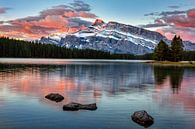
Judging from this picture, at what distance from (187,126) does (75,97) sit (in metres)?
19.1

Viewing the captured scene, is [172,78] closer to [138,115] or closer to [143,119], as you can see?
[138,115]

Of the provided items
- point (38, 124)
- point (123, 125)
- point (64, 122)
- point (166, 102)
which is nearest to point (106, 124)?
point (123, 125)

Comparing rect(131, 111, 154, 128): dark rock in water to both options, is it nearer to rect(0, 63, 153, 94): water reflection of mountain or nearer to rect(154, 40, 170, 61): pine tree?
rect(0, 63, 153, 94): water reflection of mountain

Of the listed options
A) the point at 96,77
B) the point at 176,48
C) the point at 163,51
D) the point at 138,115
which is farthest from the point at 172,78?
the point at 163,51

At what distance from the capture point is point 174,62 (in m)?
175

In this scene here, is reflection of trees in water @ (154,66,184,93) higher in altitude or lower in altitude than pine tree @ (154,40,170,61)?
lower

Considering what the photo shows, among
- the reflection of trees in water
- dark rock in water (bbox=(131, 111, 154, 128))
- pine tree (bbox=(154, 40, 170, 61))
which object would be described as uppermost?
pine tree (bbox=(154, 40, 170, 61))

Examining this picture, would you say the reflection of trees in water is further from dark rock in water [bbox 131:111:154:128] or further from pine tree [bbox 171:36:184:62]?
pine tree [bbox 171:36:184:62]

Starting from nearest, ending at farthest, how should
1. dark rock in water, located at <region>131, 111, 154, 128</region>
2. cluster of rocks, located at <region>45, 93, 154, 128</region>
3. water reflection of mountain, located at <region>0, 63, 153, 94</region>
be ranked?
dark rock in water, located at <region>131, 111, 154, 128</region>
cluster of rocks, located at <region>45, 93, 154, 128</region>
water reflection of mountain, located at <region>0, 63, 153, 94</region>

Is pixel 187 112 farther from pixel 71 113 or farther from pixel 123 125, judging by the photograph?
pixel 71 113

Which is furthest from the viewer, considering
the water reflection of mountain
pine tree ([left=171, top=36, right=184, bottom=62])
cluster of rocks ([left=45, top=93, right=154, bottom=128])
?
pine tree ([left=171, top=36, right=184, bottom=62])

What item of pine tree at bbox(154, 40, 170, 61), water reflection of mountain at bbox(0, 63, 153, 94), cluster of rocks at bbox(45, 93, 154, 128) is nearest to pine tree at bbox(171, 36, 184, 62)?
pine tree at bbox(154, 40, 170, 61)

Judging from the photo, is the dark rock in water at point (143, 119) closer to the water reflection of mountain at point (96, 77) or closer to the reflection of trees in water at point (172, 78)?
the water reflection of mountain at point (96, 77)

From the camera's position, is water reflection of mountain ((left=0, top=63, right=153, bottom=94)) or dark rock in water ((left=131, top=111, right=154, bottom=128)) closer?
dark rock in water ((left=131, top=111, right=154, bottom=128))
